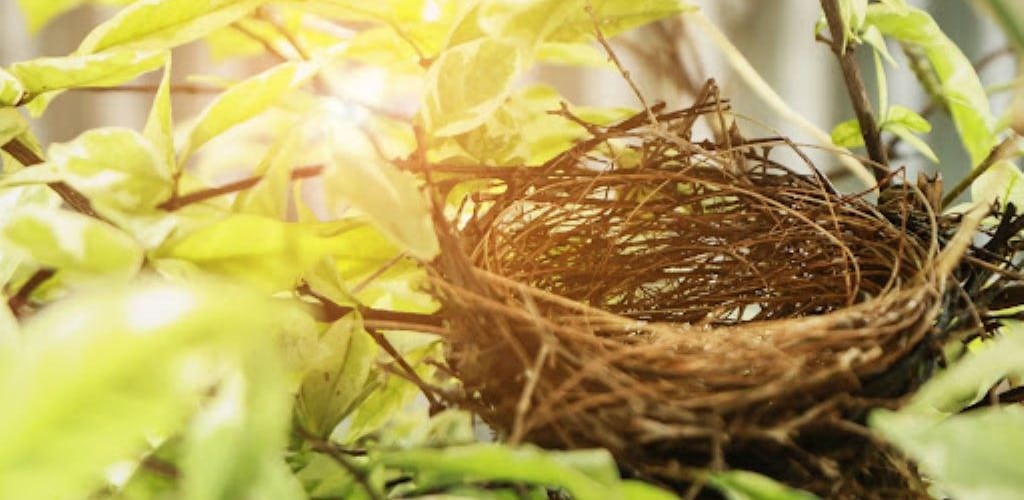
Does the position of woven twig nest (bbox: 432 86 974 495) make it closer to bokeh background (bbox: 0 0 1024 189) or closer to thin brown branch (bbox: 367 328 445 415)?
thin brown branch (bbox: 367 328 445 415)

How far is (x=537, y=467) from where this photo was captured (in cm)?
21

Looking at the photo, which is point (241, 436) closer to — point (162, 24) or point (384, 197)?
point (384, 197)

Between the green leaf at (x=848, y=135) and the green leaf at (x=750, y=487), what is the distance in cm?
23

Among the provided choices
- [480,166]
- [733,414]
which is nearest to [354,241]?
[480,166]

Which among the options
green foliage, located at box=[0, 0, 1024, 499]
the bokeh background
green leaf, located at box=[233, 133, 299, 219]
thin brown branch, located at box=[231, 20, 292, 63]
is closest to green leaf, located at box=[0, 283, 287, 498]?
green foliage, located at box=[0, 0, 1024, 499]

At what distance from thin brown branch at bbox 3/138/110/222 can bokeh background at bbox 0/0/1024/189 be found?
1.27 feet

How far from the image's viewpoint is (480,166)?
14.3 inches

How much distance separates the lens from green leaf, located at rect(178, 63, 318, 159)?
1.06ft

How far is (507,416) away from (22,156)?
0.69 feet

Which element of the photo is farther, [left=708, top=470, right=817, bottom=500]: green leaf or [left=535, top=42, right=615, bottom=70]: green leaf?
[left=535, top=42, right=615, bottom=70]: green leaf

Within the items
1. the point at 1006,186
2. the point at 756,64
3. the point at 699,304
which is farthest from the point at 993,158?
the point at 756,64

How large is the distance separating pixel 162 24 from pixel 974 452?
0.29 metres

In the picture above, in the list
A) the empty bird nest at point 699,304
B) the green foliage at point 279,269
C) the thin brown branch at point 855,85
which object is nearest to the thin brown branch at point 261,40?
the green foliage at point 279,269

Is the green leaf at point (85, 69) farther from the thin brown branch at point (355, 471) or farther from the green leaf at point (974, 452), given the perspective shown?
the green leaf at point (974, 452)
